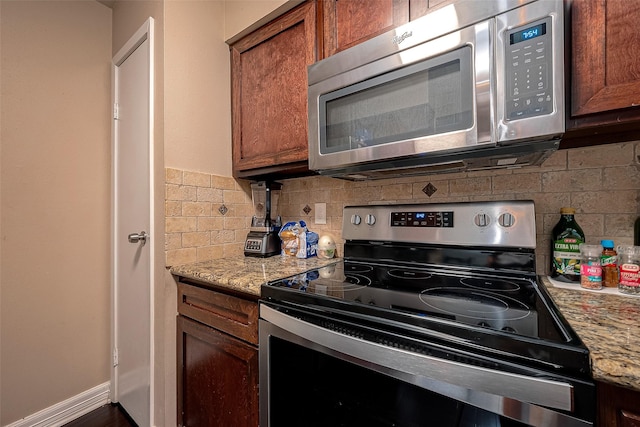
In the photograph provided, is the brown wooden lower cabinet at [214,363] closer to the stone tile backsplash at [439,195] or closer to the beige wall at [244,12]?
the stone tile backsplash at [439,195]

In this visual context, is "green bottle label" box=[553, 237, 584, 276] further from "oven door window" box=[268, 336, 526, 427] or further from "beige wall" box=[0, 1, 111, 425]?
"beige wall" box=[0, 1, 111, 425]

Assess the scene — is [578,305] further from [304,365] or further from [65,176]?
[65,176]

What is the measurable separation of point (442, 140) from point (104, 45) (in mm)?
2162

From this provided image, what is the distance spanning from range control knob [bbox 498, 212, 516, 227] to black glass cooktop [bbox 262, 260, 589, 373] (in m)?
0.18

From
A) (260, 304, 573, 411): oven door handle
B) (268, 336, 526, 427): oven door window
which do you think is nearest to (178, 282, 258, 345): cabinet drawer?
(268, 336, 526, 427): oven door window

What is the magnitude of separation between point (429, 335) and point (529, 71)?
74 centimetres

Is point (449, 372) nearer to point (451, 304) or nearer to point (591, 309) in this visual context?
point (451, 304)

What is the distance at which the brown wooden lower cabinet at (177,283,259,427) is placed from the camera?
40.6 inches

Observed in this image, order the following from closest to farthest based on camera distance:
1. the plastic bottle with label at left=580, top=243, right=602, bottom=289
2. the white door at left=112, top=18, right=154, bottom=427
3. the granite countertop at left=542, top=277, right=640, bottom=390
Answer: the granite countertop at left=542, top=277, right=640, bottom=390
the plastic bottle with label at left=580, top=243, right=602, bottom=289
the white door at left=112, top=18, right=154, bottom=427

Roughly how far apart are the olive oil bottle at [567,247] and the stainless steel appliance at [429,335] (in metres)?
0.09

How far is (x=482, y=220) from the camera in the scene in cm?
106

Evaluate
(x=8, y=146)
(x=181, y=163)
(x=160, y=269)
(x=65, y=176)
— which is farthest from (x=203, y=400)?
(x=8, y=146)

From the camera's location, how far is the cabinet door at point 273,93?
4.23 feet

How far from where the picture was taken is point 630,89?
0.68 meters
